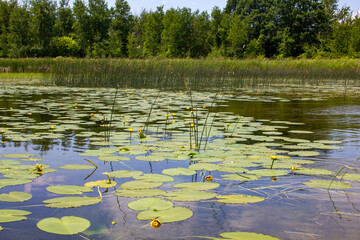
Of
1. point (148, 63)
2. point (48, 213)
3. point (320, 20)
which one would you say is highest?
point (320, 20)

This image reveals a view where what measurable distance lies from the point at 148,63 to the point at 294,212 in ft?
34.3

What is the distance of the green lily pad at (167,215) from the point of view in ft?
3.94

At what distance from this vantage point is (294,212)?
4.47 feet

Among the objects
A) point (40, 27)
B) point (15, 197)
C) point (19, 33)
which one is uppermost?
point (40, 27)

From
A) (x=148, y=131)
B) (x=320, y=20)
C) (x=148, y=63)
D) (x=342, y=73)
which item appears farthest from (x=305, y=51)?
(x=148, y=131)

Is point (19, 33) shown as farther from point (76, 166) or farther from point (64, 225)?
point (64, 225)

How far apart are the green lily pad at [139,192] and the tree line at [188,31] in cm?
2970

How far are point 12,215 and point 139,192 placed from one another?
51 centimetres

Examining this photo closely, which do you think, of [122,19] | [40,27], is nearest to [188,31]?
[122,19]

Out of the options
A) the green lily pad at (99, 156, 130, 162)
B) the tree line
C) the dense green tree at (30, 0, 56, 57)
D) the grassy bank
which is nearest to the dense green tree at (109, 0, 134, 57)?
the tree line

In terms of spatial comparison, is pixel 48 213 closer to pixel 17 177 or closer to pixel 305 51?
pixel 17 177

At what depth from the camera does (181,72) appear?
1112 cm

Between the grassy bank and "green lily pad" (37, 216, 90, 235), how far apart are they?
Answer: 22.7 feet

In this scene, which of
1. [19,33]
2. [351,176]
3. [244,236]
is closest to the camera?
[244,236]
